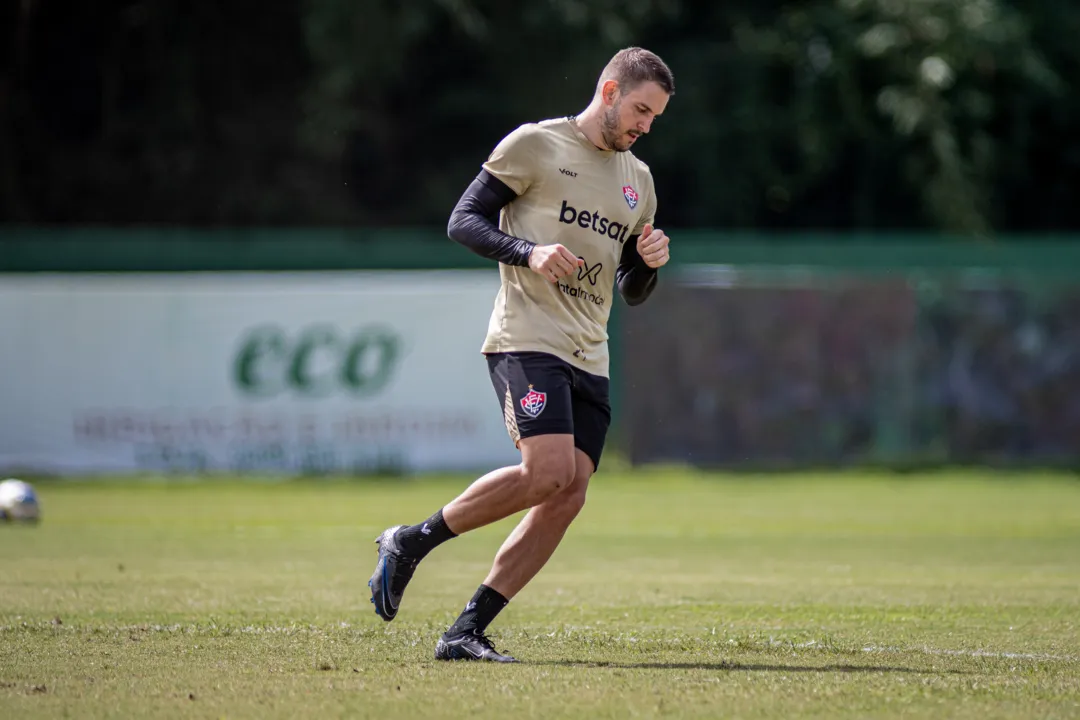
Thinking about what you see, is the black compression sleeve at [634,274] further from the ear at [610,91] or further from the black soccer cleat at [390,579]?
the black soccer cleat at [390,579]

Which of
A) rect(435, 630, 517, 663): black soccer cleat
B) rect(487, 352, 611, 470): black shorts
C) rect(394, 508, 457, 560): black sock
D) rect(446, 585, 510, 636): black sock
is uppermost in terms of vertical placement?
rect(487, 352, 611, 470): black shorts

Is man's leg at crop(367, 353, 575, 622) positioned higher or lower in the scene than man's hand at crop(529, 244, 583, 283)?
lower

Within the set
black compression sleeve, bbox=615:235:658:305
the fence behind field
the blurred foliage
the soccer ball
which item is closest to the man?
black compression sleeve, bbox=615:235:658:305

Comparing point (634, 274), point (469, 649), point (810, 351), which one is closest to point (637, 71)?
point (634, 274)

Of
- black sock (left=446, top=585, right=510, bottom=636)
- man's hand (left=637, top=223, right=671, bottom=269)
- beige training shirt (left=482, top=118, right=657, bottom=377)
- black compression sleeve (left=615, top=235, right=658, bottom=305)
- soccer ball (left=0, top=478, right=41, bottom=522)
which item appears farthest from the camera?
soccer ball (left=0, top=478, right=41, bottom=522)

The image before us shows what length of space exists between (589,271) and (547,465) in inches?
34.6

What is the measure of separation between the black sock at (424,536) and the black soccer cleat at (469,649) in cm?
36

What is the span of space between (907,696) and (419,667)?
1.81 metres

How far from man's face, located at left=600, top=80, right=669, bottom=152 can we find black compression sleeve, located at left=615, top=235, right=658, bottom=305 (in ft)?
1.77

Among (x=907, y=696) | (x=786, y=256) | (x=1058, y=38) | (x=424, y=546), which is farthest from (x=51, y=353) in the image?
(x=1058, y=38)

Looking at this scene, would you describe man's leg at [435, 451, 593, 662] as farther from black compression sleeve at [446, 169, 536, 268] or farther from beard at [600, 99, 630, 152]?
beard at [600, 99, 630, 152]

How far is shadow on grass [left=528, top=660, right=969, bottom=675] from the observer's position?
19.9ft

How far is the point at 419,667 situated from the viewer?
19.9ft

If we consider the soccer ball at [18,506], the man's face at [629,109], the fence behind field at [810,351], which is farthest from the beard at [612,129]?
the fence behind field at [810,351]
